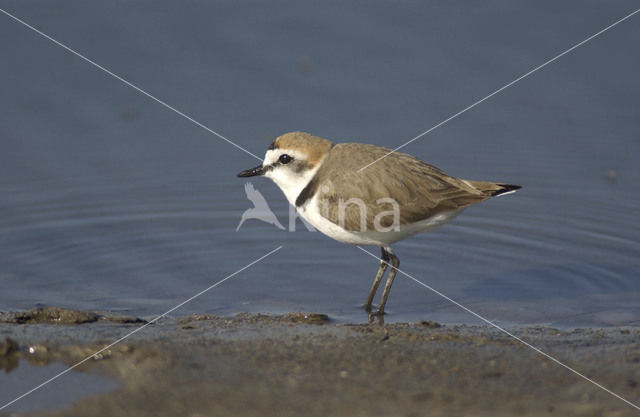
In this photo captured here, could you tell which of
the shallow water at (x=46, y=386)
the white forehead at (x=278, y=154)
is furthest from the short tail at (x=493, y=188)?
the shallow water at (x=46, y=386)

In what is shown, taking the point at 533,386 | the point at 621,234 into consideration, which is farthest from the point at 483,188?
the point at 533,386

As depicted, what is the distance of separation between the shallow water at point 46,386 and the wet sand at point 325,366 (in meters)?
0.07

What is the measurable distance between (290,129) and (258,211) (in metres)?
1.10

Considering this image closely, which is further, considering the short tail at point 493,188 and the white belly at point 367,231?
the short tail at point 493,188

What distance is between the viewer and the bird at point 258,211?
29.6 feet

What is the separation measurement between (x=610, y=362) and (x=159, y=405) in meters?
2.76

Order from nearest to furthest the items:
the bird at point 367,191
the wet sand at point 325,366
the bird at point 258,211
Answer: the wet sand at point 325,366 → the bird at point 367,191 → the bird at point 258,211

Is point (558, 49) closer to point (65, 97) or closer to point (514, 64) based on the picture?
point (514, 64)

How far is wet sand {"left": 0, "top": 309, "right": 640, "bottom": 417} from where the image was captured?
471cm

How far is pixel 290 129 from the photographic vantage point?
9.73 metres
